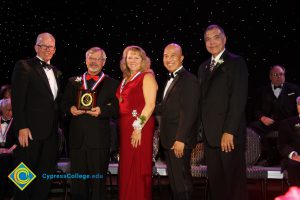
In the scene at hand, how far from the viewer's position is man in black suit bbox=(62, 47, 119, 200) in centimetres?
494

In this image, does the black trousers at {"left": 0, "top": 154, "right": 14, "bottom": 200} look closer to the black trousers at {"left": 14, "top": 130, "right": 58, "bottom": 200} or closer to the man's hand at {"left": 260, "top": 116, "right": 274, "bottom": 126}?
the black trousers at {"left": 14, "top": 130, "right": 58, "bottom": 200}

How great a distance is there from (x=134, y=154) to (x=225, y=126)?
1047 mm

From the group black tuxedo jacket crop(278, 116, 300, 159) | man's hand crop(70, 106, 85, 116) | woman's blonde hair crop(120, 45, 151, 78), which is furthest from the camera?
black tuxedo jacket crop(278, 116, 300, 159)

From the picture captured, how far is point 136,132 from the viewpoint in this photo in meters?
4.87

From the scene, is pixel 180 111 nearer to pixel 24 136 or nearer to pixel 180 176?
pixel 180 176

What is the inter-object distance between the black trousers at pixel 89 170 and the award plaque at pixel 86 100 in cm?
43

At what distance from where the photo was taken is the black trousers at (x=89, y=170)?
4.91m

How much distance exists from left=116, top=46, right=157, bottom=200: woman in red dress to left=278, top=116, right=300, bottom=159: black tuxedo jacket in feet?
6.43

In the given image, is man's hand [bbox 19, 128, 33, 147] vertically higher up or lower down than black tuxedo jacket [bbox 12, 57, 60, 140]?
lower down

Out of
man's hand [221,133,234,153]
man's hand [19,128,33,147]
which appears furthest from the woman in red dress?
man's hand [19,128,33,147]

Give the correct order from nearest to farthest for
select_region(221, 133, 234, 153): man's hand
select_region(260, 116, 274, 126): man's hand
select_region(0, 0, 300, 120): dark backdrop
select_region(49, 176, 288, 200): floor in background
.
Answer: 1. select_region(221, 133, 234, 153): man's hand
2. select_region(49, 176, 288, 200): floor in background
3. select_region(260, 116, 274, 126): man's hand
4. select_region(0, 0, 300, 120): dark backdrop

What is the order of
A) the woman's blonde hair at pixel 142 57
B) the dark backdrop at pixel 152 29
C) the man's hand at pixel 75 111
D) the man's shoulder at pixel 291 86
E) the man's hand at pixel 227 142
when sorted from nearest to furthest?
the man's hand at pixel 227 142
the man's hand at pixel 75 111
the woman's blonde hair at pixel 142 57
the man's shoulder at pixel 291 86
the dark backdrop at pixel 152 29

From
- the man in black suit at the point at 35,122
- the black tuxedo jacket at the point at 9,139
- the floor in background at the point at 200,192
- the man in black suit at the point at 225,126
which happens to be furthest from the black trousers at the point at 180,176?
the black tuxedo jacket at the point at 9,139

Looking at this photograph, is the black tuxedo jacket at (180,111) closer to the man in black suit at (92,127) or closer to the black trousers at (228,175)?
the black trousers at (228,175)
